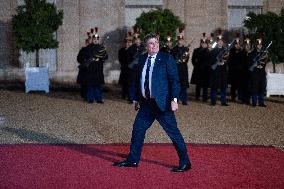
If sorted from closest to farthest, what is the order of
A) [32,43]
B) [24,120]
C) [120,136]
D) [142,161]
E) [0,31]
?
[142,161] < [120,136] < [24,120] < [32,43] < [0,31]

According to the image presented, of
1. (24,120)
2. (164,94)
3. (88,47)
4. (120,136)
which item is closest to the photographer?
(164,94)

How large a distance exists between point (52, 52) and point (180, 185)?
53.8ft

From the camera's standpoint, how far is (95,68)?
595 inches

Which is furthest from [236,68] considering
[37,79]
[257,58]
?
[37,79]

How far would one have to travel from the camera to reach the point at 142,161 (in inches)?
307

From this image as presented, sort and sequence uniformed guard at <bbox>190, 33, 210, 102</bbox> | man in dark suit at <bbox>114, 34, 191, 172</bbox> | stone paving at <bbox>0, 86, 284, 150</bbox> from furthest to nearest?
uniformed guard at <bbox>190, 33, 210, 102</bbox>, stone paving at <bbox>0, 86, 284, 150</bbox>, man in dark suit at <bbox>114, 34, 191, 172</bbox>

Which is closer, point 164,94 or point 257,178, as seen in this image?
point 257,178

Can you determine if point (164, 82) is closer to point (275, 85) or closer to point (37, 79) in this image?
point (275, 85)

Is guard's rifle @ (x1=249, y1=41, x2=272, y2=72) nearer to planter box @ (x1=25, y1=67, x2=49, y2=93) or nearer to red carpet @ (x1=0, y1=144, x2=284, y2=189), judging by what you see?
red carpet @ (x1=0, y1=144, x2=284, y2=189)

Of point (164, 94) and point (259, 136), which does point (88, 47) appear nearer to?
point (259, 136)

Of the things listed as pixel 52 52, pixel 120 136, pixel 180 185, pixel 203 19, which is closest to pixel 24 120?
pixel 120 136

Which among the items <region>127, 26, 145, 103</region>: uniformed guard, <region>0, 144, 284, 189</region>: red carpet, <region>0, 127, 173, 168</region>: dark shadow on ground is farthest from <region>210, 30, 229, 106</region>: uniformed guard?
<region>0, 127, 173, 168</region>: dark shadow on ground

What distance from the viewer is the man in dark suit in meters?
7.27

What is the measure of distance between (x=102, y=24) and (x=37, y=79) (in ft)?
16.7
